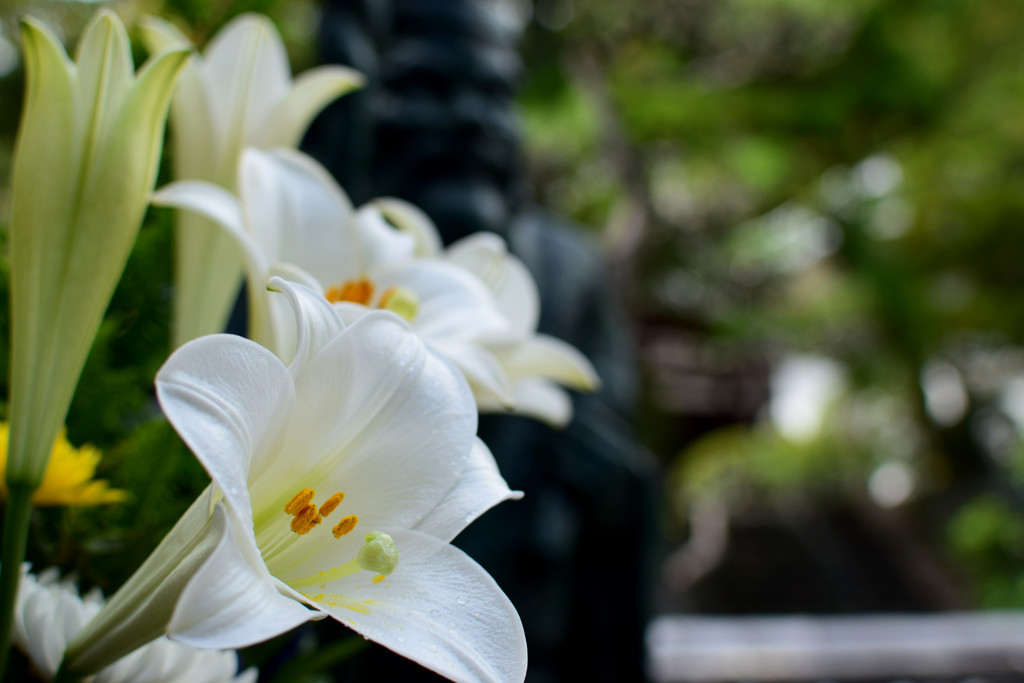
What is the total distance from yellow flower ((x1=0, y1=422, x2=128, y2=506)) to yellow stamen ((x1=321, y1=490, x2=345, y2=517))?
10cm

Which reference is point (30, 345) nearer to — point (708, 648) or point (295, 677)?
point (295, 677)

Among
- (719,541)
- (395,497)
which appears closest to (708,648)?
(395,497)

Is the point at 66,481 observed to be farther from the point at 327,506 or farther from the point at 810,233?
the point at 810,233

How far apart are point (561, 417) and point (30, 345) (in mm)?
208

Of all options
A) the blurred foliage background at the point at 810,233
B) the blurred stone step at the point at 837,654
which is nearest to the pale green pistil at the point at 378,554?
the blurred stone step at the point at 837,654

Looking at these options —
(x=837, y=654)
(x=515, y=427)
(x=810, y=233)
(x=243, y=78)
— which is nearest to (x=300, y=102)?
(x=243, y=78)

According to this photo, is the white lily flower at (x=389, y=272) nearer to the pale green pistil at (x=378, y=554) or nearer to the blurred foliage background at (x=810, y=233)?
the pale green pistil at (x=378, y=554)

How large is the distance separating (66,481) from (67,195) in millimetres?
105

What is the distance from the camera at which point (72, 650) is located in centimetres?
18

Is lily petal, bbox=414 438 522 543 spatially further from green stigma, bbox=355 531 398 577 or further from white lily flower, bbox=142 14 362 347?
white lily flower, bbox=142 14 362 347

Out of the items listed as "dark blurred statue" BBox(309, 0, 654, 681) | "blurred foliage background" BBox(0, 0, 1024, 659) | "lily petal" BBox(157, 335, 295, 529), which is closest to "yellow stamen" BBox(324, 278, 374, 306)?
"lily petal" BBox(157, 335, 295, 529)

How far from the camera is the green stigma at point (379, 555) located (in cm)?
20

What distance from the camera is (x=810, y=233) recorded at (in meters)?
4.61

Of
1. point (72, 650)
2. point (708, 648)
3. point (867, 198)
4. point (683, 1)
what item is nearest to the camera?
point (72, 650)
